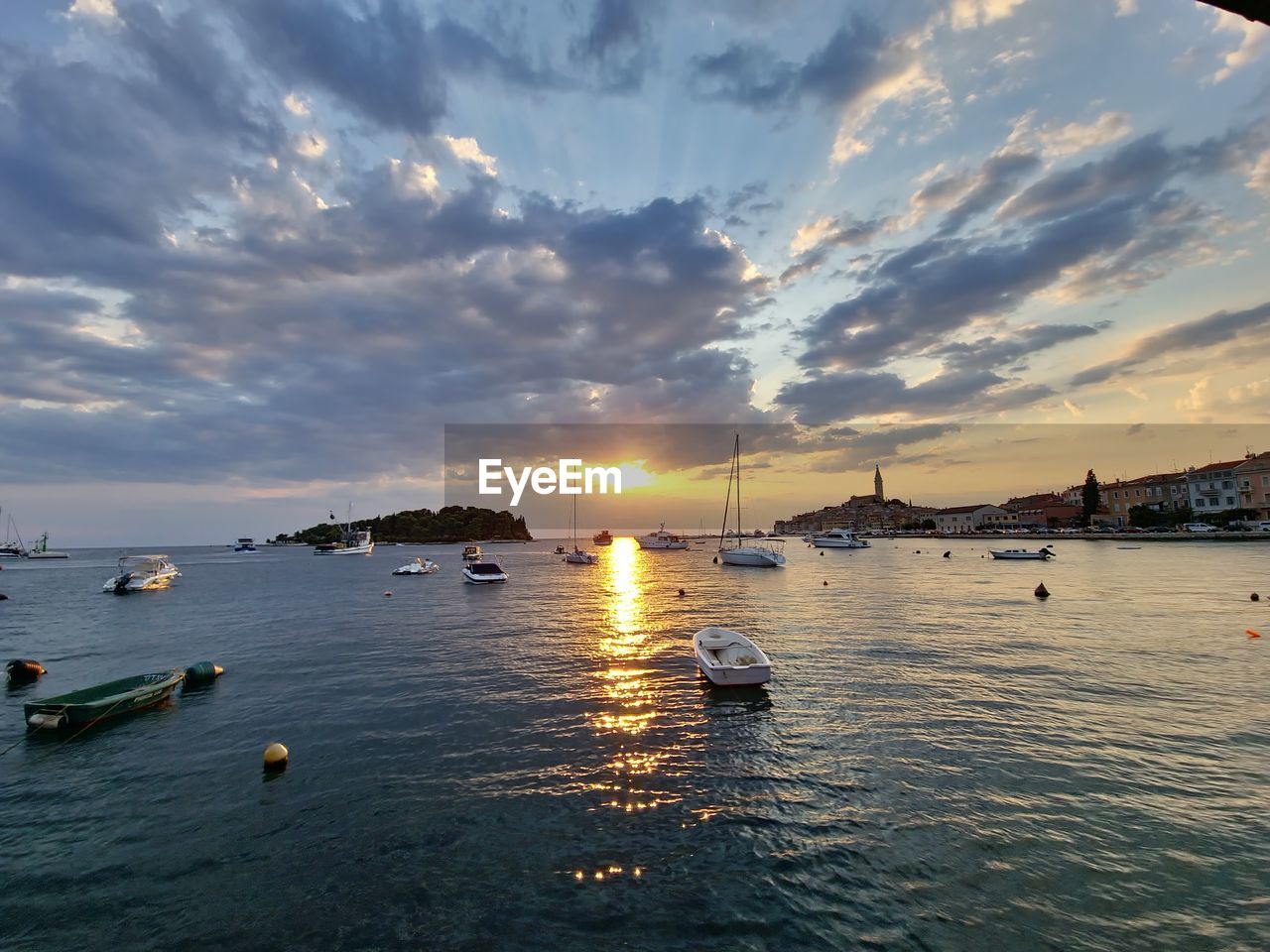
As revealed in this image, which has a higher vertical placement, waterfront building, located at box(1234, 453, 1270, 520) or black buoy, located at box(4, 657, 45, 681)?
waterfront building, located at box(1234, 453, 1270, 520)

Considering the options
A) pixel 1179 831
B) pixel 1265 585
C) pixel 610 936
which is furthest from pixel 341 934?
pixel 1265 585

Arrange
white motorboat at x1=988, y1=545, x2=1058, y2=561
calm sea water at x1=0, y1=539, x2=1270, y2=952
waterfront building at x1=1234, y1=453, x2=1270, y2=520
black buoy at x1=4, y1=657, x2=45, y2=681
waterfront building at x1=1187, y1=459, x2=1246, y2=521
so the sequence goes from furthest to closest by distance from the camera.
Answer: waterfront building at x1=1187, y1=459, x2=1246, y2=521, waterfront building at x1=1234, y1=453, x2=1270, y2=520, white motorboat at x1=988, y1=545, x2=1058, y2=561, black buoy at x1=4, y1=657, x2=45, y2=681, calm sea water at x1=0, y1=539, x2=1270, y2=952

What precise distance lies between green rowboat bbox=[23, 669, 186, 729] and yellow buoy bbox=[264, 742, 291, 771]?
945cm

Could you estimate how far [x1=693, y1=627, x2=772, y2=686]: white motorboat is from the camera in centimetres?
2142

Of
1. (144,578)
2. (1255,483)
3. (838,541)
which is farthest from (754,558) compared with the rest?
(1255,483)

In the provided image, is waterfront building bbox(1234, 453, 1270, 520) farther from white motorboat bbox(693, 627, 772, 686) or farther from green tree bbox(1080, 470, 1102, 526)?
white motorboat bbox(693, 627, 772, 686)

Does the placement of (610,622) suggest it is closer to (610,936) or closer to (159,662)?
(159,662)

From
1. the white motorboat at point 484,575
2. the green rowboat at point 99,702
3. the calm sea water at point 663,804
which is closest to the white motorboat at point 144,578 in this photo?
the white motorboat at point 484,575

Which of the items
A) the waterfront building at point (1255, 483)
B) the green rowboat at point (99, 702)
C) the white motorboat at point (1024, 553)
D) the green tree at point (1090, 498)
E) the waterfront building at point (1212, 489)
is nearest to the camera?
the green rowboat at point (99, 702)

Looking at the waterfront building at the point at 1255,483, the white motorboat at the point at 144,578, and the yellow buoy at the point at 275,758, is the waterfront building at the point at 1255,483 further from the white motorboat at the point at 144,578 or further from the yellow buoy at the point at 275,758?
the white motorboat at the point at 144,578

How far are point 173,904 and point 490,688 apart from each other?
43.5ft

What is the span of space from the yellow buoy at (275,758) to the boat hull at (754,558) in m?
81.3

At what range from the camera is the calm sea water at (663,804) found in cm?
893

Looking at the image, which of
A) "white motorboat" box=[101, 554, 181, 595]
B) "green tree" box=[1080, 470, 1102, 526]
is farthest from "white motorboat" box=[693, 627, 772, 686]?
"green tree" box=[1080, 470, 1102, 526]
